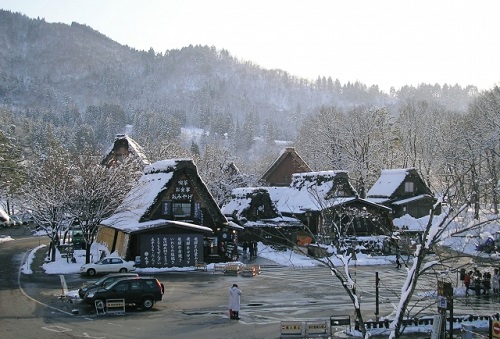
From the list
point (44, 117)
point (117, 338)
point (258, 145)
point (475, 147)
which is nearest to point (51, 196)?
point (117, 338)

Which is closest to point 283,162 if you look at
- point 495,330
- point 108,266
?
point 108,266

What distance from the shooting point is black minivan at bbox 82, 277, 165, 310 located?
23625 millimetres

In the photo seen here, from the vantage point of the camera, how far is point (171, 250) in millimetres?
37750

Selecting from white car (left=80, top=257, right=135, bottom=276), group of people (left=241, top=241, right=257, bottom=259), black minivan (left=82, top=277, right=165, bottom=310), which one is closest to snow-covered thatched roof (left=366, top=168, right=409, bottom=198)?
group of people (left=241, top=241, right=257, bottom=259)

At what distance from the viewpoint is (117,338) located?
18812mm

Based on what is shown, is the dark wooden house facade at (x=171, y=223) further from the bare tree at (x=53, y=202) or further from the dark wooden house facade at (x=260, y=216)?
the dark wooden house facade at (x=260, y=216)

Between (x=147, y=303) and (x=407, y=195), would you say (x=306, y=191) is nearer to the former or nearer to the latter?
(x=407, y=195)

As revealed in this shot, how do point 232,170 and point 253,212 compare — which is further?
point 232,170

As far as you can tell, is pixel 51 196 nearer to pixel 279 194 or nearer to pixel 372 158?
pixel 279 194

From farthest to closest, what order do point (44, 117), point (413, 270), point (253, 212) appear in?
point (44, 117) < point (253, 212) < point (413, 270)

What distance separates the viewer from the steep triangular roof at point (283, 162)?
242 ft

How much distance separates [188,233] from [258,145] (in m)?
139

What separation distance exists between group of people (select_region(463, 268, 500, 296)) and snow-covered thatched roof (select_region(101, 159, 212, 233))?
17603mm

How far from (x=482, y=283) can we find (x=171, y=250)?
2016 cm
